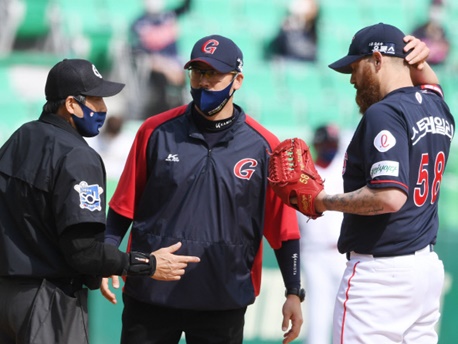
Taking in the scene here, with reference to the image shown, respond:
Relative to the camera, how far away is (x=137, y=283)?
4.14m

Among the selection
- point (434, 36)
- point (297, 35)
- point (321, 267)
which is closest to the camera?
point (321, 267)

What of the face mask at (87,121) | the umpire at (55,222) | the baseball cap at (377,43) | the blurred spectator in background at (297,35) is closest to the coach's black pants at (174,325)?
the umpire at (55,222)

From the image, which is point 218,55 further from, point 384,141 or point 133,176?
point 384,141

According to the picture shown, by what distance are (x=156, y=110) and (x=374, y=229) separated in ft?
18.1

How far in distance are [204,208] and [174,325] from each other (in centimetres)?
58

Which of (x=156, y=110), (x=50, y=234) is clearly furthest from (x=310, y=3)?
(x=50, y=234)

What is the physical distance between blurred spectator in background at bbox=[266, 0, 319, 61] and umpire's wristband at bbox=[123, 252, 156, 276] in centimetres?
691

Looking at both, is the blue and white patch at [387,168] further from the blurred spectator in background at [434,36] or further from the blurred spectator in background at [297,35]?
the blurred spectator in background at [434,36]

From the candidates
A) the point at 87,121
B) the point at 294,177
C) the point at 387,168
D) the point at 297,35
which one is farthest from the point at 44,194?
the point at 297,35

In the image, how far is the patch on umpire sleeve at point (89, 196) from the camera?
3494 millimetres

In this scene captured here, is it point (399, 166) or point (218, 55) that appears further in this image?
point (218, 55)

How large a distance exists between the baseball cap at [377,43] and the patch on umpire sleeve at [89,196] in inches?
50.9

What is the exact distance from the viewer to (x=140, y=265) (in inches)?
147

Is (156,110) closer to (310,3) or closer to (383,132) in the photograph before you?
(310,3)
